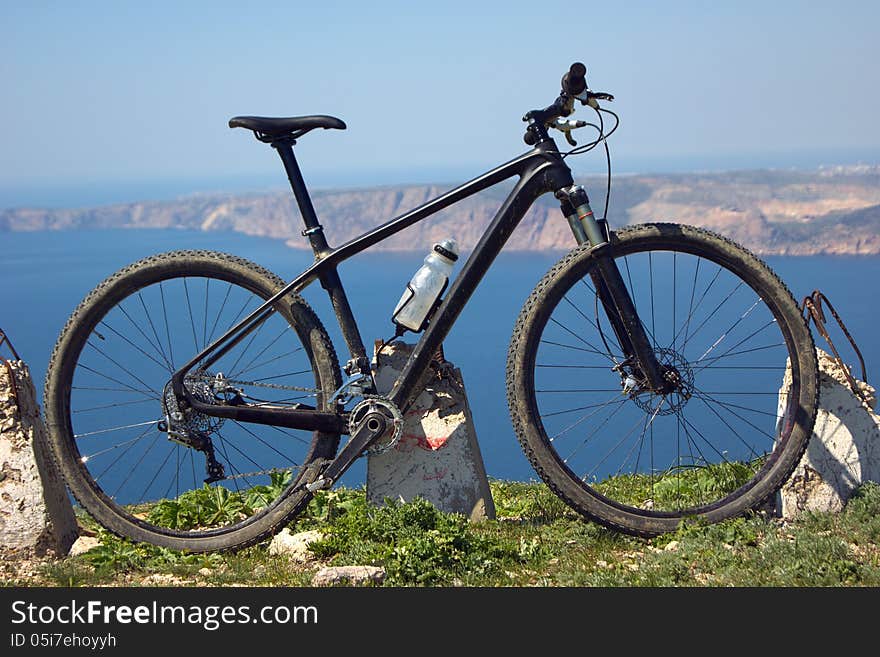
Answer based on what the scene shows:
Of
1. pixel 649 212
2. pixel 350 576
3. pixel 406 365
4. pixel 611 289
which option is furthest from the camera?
pixel 649 212

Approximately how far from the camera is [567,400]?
33.6 metres

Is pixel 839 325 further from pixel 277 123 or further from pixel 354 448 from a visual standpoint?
pixel 277 123

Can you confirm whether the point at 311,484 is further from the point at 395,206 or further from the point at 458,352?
the point at 395,206

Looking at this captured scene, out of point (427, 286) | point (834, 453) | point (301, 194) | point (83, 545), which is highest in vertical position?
point (301, 194)

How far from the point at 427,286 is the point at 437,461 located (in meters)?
1.09

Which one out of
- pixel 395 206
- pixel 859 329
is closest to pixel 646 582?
pixel 859 329

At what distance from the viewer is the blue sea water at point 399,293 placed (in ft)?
148

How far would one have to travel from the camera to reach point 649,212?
287ft

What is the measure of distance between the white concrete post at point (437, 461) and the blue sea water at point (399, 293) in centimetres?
1915

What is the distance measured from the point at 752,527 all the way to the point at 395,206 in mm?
89968

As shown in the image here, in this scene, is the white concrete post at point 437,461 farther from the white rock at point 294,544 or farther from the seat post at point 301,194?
the seat post at point 301,194

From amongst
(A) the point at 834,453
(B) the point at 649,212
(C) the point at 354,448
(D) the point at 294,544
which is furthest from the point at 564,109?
(B) the point at 649,212

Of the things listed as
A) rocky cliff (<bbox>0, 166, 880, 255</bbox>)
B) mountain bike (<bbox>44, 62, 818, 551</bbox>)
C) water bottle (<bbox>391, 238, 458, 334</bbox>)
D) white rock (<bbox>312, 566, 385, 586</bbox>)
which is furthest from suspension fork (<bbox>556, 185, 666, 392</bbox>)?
rocky cliff (<bbox>0, 166, 880, 255</bbox>)

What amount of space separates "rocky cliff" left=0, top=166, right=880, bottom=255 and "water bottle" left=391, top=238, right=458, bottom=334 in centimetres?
4665
